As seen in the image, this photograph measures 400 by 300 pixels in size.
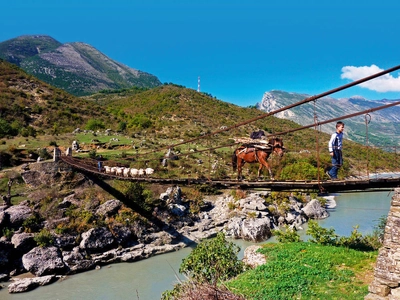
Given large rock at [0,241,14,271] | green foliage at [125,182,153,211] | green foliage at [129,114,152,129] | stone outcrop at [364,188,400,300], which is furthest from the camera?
green foliage at [129,114,152,129]

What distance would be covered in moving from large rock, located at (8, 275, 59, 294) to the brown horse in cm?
687

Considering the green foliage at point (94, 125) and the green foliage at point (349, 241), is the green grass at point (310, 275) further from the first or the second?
the green foliage at point (94, 125)

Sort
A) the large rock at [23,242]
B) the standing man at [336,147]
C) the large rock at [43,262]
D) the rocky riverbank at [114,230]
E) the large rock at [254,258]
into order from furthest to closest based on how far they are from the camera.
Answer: the large rock at [23,242], the rocky riverbank at [114,230], the large rock at [43,262], the large rock at [254,258], the standing man at [336,147]

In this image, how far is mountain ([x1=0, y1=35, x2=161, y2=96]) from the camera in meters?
74.8

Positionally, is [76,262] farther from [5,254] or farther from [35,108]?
[35,108]

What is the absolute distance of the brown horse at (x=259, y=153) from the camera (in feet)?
17.6

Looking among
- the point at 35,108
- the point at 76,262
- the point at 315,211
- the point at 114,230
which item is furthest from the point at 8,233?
the point at 35,108

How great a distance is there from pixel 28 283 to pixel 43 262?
95 cm

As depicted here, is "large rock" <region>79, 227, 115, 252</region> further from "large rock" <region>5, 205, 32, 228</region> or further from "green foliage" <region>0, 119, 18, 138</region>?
"green foliage" <region>0, 119, 18, 138</region>

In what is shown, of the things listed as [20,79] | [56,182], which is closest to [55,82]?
[20,79]

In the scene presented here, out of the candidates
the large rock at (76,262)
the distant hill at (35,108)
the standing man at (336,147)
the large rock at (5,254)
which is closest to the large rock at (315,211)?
the large rock at (76,262)

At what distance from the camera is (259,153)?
18.3 feet

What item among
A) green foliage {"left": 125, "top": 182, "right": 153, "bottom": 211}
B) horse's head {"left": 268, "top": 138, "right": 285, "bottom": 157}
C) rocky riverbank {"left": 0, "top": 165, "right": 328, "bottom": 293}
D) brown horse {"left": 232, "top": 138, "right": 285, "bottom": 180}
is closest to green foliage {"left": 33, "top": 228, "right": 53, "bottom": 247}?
rocky riverbank {"left": 0, "top": 165, "right": 328, "bottom": 293}

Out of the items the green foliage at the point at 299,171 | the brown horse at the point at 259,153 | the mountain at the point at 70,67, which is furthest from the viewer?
the mountain at the point at 70,67
